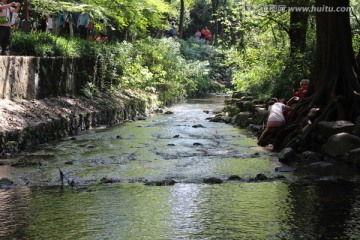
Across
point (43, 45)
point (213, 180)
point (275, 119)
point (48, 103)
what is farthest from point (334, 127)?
point (43, 45)

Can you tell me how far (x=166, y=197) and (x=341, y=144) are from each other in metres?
4.83

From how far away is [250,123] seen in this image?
62.1 feet

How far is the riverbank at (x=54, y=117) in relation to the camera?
42.2ft

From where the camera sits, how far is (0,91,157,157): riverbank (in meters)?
12.9

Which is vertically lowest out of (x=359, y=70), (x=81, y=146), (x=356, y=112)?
(x=81, y=146)

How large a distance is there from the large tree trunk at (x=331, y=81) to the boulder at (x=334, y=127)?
1.63ft

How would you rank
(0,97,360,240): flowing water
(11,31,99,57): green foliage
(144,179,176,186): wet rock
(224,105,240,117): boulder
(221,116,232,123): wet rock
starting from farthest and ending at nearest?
(224,105,240,117): boulder
(221,116,232,123): wet rock
(11,31,99,57): green foliage
(144,179,176,186): wet rock
(0,97,360,240): flowing water

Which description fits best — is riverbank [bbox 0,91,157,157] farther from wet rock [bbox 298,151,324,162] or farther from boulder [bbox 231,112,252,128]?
wet rock [bbox 298,151,324,162]

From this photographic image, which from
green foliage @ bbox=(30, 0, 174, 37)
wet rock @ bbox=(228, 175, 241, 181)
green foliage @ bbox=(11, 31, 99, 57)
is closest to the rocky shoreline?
wet rock @ bbox=(228, 175, 241, 181)

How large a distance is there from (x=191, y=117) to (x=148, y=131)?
5.48m

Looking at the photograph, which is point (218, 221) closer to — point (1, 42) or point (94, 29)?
point (1, 42)

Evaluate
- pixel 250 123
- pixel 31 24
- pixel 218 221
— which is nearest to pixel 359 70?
pixel 250 123

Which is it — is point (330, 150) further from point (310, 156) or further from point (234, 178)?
point (234, 178)

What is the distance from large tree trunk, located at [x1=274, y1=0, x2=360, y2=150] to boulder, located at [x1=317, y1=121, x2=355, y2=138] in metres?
0.50
